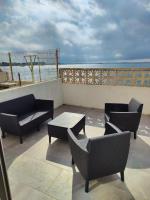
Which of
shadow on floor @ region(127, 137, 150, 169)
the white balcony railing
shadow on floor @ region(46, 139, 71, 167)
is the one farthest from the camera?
the white balcony railing

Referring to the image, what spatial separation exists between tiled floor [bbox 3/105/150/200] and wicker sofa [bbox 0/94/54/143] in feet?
0.95

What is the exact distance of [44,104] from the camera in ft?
12.6

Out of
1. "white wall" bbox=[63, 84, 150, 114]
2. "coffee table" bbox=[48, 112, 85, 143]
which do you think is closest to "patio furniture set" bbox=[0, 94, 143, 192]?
"coffee table" bbox=[48, 112, 85, 143]

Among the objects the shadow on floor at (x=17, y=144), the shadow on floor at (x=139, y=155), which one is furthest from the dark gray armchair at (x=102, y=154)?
the shadow on floor at (x=17, y=144)

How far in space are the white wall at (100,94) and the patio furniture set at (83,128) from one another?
Result: 126cm

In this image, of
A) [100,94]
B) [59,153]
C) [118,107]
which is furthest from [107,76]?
[59,153]

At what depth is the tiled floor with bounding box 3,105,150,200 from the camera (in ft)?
5.85

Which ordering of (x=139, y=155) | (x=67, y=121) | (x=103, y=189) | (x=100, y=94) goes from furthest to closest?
(x=100, y=94), (x=67, y=121), (x=139, y=155), (x=103, y=189)

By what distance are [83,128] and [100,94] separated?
2.00 metres

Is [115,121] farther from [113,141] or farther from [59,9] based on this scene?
[59,9]

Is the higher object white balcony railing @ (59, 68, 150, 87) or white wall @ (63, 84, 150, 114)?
white balcony railing @ (59, 68, 150, 87)

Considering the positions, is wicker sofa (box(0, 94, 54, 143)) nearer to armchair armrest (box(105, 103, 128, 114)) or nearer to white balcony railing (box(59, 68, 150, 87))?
armchair armrest (box(105, 103, 128, 114))

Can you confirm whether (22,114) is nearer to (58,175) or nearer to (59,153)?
(59,153)

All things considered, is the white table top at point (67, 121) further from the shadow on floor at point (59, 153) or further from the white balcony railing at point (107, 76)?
the white balcony railing at point (107, 76)
